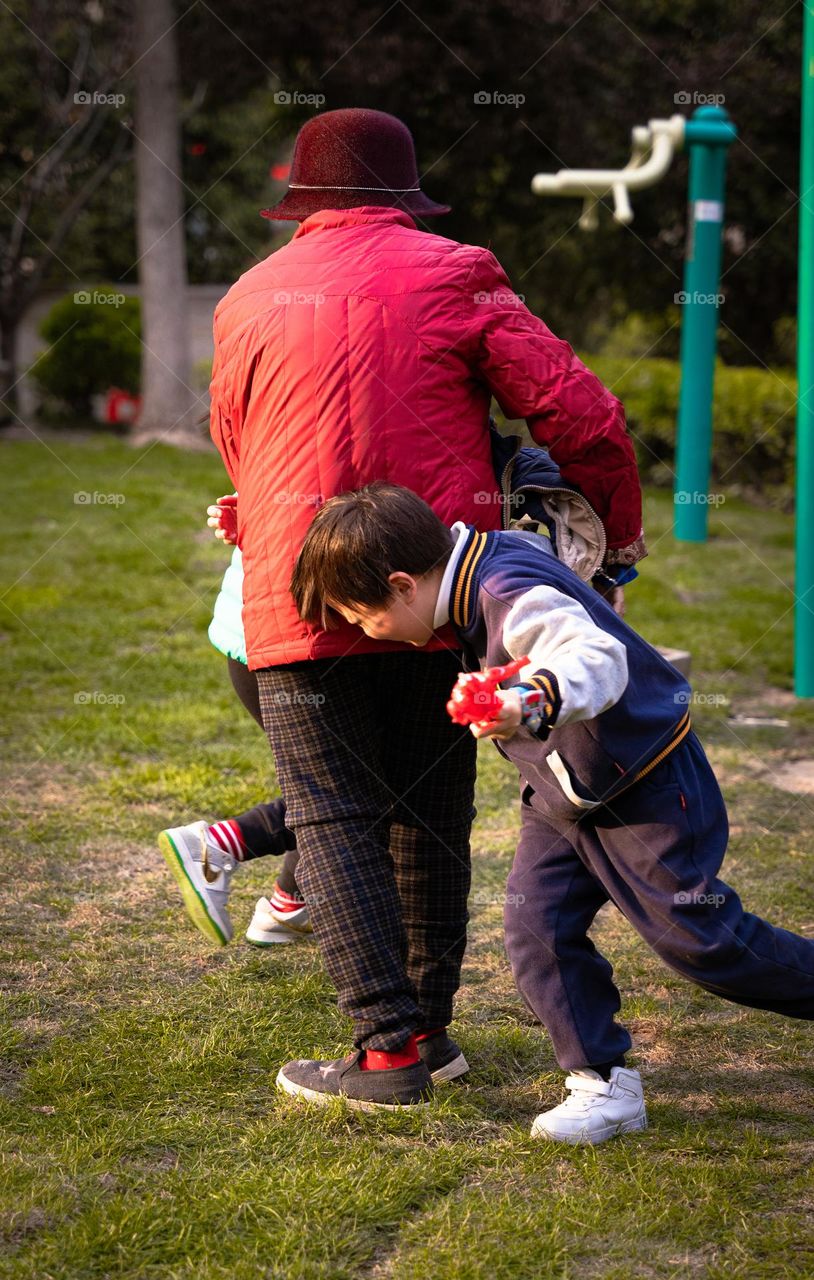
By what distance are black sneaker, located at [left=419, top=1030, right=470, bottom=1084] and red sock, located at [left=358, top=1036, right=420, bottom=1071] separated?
131 millimetres

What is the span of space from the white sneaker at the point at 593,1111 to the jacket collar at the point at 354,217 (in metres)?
1.61

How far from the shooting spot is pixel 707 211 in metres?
7.66

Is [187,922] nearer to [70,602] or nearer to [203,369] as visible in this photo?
[70,602]

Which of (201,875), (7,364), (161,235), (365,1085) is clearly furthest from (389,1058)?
(7,364)

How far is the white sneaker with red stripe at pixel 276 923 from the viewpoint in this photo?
11.2ft

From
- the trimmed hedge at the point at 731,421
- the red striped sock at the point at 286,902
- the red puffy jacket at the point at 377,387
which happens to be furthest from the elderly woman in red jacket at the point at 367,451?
the trimmed hedge at the point at 731,421

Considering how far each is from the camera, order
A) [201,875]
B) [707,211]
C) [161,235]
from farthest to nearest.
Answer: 1. [161,235]
2. [707,211]
3. [201,875]

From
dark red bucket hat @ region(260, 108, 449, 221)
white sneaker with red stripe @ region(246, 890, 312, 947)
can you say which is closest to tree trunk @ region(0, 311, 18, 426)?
white sneaker with red stripe @ region(246, 890, 312, 947)

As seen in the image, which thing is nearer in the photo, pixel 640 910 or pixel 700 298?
pixel 640 910

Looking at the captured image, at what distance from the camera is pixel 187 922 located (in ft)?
11.6

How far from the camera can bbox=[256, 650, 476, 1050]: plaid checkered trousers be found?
255 cm

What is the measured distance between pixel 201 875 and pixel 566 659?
1.26m

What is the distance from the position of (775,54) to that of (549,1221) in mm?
13691

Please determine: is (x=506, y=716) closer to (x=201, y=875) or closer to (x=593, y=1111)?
(x=593, y=1111)
